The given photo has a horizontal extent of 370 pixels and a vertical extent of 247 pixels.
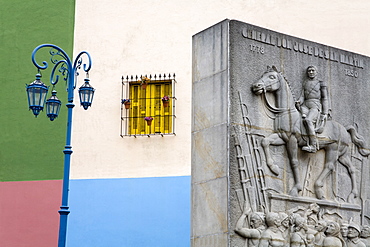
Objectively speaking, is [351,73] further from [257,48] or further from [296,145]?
[257,48]

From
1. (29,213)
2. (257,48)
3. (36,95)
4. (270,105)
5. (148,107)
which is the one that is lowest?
(29,213)

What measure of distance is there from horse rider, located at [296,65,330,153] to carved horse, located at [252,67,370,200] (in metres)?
0.09

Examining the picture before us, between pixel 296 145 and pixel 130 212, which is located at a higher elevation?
pixel 296 145

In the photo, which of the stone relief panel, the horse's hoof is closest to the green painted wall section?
the stone relief panel

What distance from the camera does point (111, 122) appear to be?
1852 centimetres

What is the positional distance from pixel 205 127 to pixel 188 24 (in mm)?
7379

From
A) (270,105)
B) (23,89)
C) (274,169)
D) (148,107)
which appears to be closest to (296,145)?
→ (274,169)

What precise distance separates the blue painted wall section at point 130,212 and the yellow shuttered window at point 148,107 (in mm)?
1168

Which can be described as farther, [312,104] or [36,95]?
[36,95]

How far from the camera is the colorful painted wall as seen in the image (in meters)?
17.8

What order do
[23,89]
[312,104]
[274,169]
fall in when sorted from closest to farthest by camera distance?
[274,169] < [312,104] < [23,89]

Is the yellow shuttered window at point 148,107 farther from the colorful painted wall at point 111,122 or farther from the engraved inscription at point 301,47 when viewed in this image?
the engraved inscription at point 301,47

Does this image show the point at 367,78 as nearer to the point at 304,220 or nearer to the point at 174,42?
the point at 304,220

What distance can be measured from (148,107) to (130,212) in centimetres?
238
